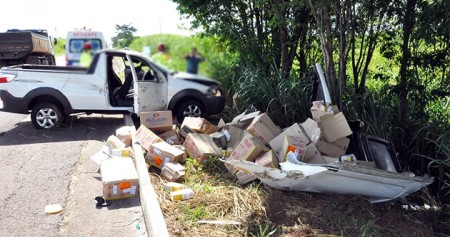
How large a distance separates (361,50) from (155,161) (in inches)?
152

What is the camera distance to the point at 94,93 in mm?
7582

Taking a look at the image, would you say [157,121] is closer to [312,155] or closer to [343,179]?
[312,155]

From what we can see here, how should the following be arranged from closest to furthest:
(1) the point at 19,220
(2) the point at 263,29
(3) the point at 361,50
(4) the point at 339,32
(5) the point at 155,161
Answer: (1) the point at 19,220, (5) the point at 155,161, (4) the point at 339,32, (3) the point at 361,50, (2) the point at 263,29

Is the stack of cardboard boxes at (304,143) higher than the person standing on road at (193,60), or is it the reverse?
the person standing on road at (193,60)

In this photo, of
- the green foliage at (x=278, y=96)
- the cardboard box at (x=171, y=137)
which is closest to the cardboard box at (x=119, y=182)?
the cardboard box at (x=171, y=137)

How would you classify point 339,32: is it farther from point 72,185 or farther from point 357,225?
point 72,185

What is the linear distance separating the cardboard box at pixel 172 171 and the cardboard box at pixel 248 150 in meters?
0.57

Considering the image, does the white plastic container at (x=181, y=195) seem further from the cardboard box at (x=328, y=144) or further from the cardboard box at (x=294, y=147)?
the cardboard box at (x=328, y=144)

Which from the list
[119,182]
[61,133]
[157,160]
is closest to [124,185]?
[119,182]

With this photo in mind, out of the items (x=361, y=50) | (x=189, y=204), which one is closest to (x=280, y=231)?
(x=189, y=204)

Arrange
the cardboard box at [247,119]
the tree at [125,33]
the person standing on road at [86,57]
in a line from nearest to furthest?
the person standing on road at [86,57]
the tree at [125,33]
the cardboard box at [247,119]

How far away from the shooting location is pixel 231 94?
9.56m

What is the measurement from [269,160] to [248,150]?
44 cm

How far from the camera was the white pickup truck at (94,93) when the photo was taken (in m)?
7.34
